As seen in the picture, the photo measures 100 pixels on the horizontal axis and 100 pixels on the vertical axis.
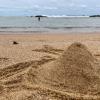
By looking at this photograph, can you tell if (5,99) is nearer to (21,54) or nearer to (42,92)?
(42,92)

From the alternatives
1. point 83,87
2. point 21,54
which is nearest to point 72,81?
point 83,87

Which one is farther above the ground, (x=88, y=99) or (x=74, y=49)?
(x=74, y=49)

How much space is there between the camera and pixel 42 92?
4.03 meters

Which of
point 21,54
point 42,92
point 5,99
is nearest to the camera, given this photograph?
point 5,99

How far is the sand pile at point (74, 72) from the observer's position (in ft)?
14.2

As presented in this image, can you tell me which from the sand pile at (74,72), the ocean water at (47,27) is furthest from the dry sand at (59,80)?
the ocean water at (47,27)

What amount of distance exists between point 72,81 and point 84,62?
55 cm

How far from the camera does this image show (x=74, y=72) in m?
4.55

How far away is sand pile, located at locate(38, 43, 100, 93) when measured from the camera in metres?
4.32

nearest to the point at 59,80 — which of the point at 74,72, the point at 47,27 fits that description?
the point at 74,72

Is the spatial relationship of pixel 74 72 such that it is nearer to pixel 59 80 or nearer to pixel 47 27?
pixel 59 80

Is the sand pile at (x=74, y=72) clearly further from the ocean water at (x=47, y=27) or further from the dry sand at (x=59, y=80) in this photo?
the ocean water at (x=47, y=27)

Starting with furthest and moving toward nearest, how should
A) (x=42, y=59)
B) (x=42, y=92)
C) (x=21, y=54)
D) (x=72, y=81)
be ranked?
(x=21, y=54) → (x=42, y=59) → (x=72, y=81) → (x=42, y=92)

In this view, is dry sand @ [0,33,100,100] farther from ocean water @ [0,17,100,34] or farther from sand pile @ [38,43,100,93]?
ocean water @ [0,17,100,34]
